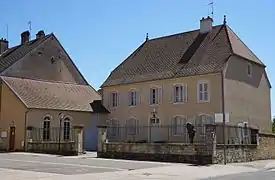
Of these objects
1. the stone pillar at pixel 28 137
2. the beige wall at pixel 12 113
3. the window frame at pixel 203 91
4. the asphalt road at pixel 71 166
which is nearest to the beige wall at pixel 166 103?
the window frame at pixel 203 91

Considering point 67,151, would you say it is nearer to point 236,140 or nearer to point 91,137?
point 91,137

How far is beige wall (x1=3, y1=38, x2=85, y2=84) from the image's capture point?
45.0 m

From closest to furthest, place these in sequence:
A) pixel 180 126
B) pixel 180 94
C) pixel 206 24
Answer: pixel 180 126 < pixel 180 94 < pixel 206 24

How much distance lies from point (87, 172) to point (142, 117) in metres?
21.7

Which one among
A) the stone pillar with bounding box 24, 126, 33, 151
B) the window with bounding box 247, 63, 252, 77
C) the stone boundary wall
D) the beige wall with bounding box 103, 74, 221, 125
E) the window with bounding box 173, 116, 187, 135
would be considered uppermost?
the window with bounding box 247, 63, 252, 77

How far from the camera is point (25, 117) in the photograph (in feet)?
128

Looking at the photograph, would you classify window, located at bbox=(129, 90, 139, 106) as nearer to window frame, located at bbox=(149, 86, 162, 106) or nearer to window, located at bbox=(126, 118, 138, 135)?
Result: window, located at bbox=(126, 118, 138, 135)

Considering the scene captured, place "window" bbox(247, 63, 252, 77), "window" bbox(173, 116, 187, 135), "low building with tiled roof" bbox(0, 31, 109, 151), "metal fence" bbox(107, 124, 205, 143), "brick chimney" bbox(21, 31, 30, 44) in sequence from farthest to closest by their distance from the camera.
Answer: "brick chimney" bbox(21, 31, 30, 44)
"low building with tiled roof" bbox(0, 31, 109, 151)
"window" bbox(247, 63, 252, 77)
"window" bbox(173, 116, 187, 135)
"metal fence" bbox(107, 124, 205, 143)

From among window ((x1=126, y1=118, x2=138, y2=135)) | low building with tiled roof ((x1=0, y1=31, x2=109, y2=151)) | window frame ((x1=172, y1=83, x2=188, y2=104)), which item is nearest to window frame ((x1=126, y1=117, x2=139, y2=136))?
window ((x1=126, y1=118, x2=138, y2=135))

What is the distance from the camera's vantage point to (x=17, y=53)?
48.0 metres

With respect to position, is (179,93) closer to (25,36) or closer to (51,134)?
(51,134)

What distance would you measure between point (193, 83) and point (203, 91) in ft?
4.09

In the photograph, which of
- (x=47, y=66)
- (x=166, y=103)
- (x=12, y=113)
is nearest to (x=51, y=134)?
(x=12, y=113)

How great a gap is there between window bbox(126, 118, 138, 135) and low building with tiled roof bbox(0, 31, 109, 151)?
3345 millimetres
